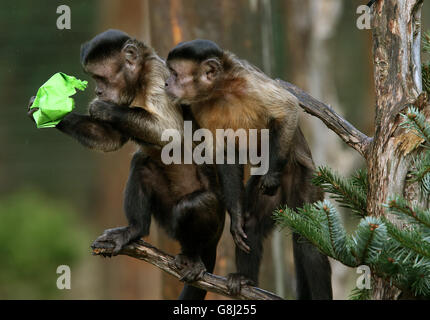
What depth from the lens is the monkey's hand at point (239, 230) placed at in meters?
4.39

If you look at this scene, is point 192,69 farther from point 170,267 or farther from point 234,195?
point 170,267

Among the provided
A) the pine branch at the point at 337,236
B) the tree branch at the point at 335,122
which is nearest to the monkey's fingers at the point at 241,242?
the tree branch at the point at 335,122

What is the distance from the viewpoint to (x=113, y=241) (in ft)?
14.7

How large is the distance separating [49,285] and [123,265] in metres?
1.20

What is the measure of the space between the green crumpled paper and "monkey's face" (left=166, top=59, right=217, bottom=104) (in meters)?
0.67

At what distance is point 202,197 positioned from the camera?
4.62m

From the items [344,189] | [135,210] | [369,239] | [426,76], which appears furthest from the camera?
[135,210]

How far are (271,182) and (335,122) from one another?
60cm

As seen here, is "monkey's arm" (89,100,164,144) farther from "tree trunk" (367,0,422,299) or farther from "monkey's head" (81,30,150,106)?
"tree trunk" (367,0,422,299)

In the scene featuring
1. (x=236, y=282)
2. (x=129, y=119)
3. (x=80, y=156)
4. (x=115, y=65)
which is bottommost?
(x=236, y=282)

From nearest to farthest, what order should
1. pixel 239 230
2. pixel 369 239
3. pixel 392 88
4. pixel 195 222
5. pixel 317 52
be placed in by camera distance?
1. pixel 369 239
2. pixel 392 88
3. pixel 239 230
4. pixel 195 222
5. pixel 317 52

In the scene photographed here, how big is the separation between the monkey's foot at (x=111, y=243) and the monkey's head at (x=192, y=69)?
106 cm

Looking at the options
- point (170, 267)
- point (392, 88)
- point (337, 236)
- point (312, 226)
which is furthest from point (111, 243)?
point (392, 88)

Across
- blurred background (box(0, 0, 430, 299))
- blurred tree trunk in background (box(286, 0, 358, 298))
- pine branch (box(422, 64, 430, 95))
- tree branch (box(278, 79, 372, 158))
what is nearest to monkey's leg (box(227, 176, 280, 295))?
tree branch (box(278, 79, 372, 158))
